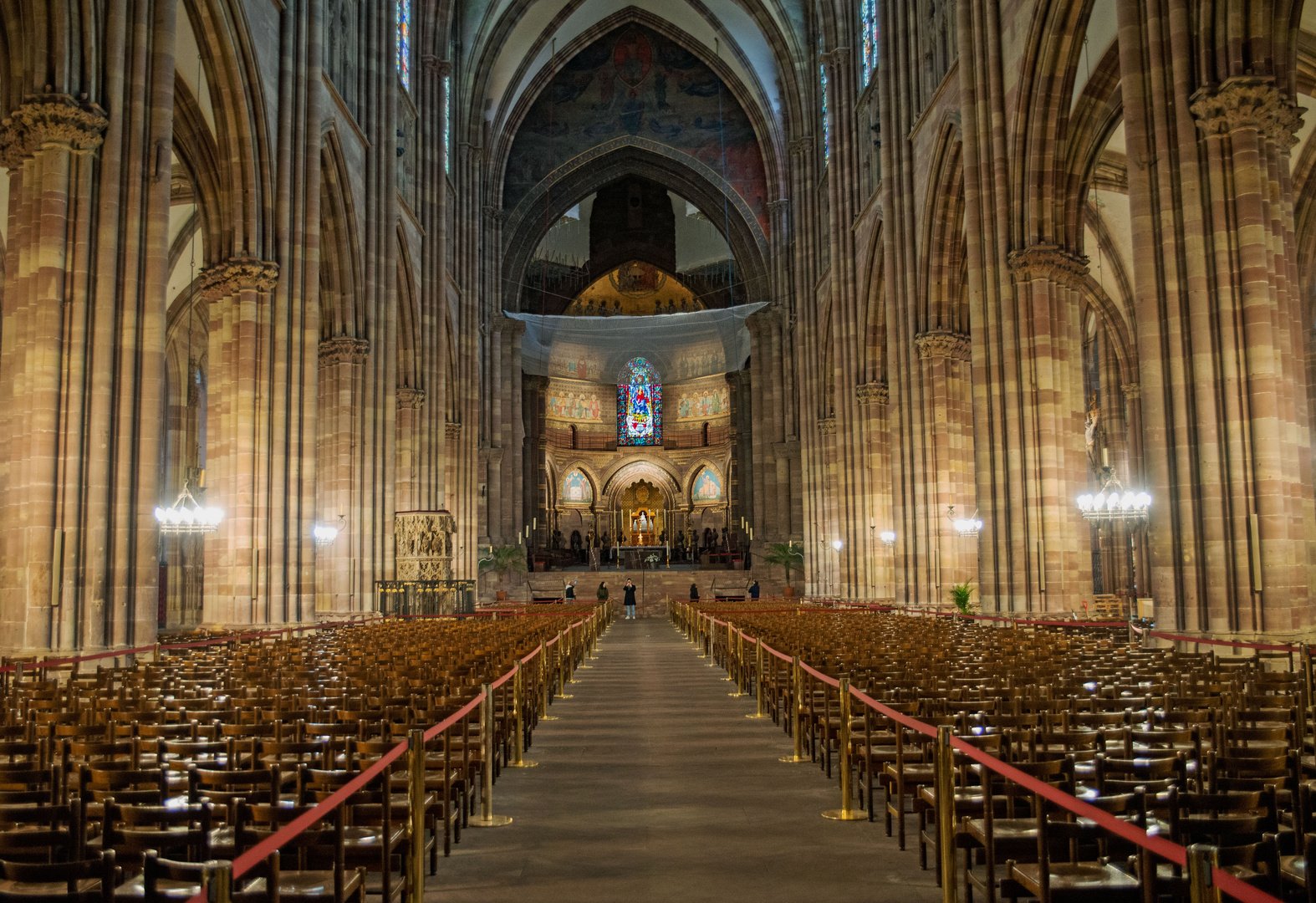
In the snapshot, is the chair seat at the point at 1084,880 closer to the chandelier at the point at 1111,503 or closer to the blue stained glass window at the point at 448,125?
the chandelier at the point at 1111,503

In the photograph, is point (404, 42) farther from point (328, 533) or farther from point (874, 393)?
point (874, 393)

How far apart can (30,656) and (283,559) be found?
8273 millimetres

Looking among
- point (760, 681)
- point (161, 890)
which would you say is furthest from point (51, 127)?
point (161, 890)

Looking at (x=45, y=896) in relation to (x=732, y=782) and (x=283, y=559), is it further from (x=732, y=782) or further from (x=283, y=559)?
(x=283, y=559)

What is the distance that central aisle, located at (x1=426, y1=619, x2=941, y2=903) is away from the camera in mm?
5863

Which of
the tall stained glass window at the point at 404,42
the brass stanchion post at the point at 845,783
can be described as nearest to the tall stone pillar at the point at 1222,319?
the brass stanchion post at the point at 845,783

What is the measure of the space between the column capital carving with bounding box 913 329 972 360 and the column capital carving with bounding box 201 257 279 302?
53.1 ft

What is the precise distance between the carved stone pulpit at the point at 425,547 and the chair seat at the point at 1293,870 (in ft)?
84.9

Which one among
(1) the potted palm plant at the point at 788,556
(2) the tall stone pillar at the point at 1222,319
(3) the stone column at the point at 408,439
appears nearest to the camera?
(2) the tall stone pillar at the point at 1222,319

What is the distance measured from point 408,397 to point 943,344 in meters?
17.7

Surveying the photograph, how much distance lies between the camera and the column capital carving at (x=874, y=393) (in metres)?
35.1

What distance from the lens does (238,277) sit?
21734mm

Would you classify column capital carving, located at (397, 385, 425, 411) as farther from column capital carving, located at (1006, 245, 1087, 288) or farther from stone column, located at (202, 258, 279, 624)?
column capital carving, located at (1006, 245, 1087, 288)

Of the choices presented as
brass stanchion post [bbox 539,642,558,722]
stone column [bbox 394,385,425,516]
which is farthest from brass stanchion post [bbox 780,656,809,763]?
stone column [bbox 394,385,425,516]
